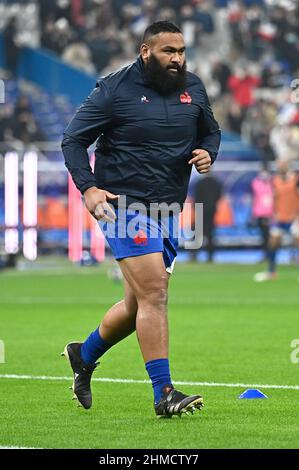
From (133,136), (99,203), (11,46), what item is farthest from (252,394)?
(11,46)

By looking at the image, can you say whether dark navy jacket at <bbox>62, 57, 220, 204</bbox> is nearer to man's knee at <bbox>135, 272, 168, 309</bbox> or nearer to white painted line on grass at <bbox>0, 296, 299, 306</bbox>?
man's knee at <bbox>135, 272, 168, 309</bbox>

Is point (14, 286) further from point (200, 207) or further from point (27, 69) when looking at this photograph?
point (27, 69)

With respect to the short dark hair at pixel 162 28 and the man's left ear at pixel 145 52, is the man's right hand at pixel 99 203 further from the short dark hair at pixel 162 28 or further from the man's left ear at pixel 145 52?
the short dark hair at pixel 162 28

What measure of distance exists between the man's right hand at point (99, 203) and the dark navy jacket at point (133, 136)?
0.43ft

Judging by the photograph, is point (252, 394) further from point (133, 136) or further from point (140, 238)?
point (133, 136)

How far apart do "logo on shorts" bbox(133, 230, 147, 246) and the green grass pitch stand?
1.02 metres

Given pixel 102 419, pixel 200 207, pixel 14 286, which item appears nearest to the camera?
pixel 102 419

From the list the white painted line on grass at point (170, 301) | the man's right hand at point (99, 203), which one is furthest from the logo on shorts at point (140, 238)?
the white painted line on grass at point (170, 301)

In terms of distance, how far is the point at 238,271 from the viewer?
2652cm

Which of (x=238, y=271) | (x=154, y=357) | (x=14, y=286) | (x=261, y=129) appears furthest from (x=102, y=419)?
(x=261, y=129)

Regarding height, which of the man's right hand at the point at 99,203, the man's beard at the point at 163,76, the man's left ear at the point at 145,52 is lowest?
the man's right hand at the point at 99,203

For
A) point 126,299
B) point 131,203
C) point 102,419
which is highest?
point 131,203

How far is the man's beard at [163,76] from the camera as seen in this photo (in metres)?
7.82

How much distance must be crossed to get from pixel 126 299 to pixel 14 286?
1459 centimetres
